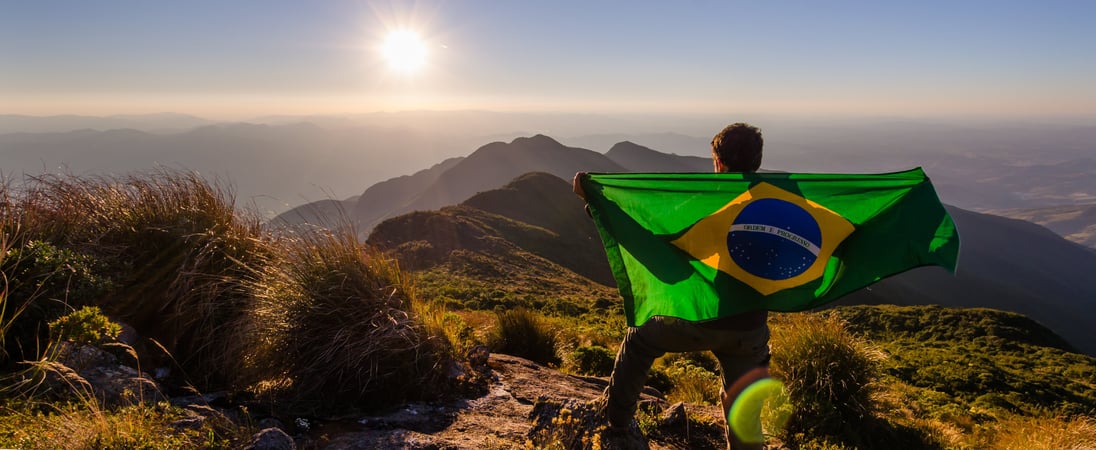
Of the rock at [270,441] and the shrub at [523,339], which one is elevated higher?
the rock at [270,441]

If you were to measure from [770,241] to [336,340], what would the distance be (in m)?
3.65

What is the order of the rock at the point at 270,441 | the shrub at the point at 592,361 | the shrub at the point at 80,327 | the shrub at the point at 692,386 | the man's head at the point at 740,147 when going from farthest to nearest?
the shrub at the point at 592,361
the shrub at the point at 692,386
the man's head at the point at 740,147
the shrub at the point at 80,327
the rock at the point at 270,441

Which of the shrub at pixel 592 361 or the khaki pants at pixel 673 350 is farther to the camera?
the shrub at pixel 592 361

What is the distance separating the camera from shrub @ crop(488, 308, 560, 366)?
6.93 metres

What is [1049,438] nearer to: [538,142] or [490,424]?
[490,424]

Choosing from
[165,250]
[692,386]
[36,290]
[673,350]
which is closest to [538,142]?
[692,386]

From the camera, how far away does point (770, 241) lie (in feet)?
10.1

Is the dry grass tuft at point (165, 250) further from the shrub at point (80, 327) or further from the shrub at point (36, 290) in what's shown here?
the shrub at point (80, 327)

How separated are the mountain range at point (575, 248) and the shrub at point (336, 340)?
2127 millimetres

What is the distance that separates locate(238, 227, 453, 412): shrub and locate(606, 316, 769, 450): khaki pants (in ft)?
6.42

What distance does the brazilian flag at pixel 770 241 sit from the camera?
9.95 feet

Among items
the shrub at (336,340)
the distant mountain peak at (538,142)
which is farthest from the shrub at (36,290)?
the distant mountain peak at (538,142)

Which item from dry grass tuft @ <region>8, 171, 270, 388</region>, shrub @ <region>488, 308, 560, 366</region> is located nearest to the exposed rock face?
shrub @ <region>488, 308, 560, 366</region>

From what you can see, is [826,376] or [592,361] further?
[592,361]
